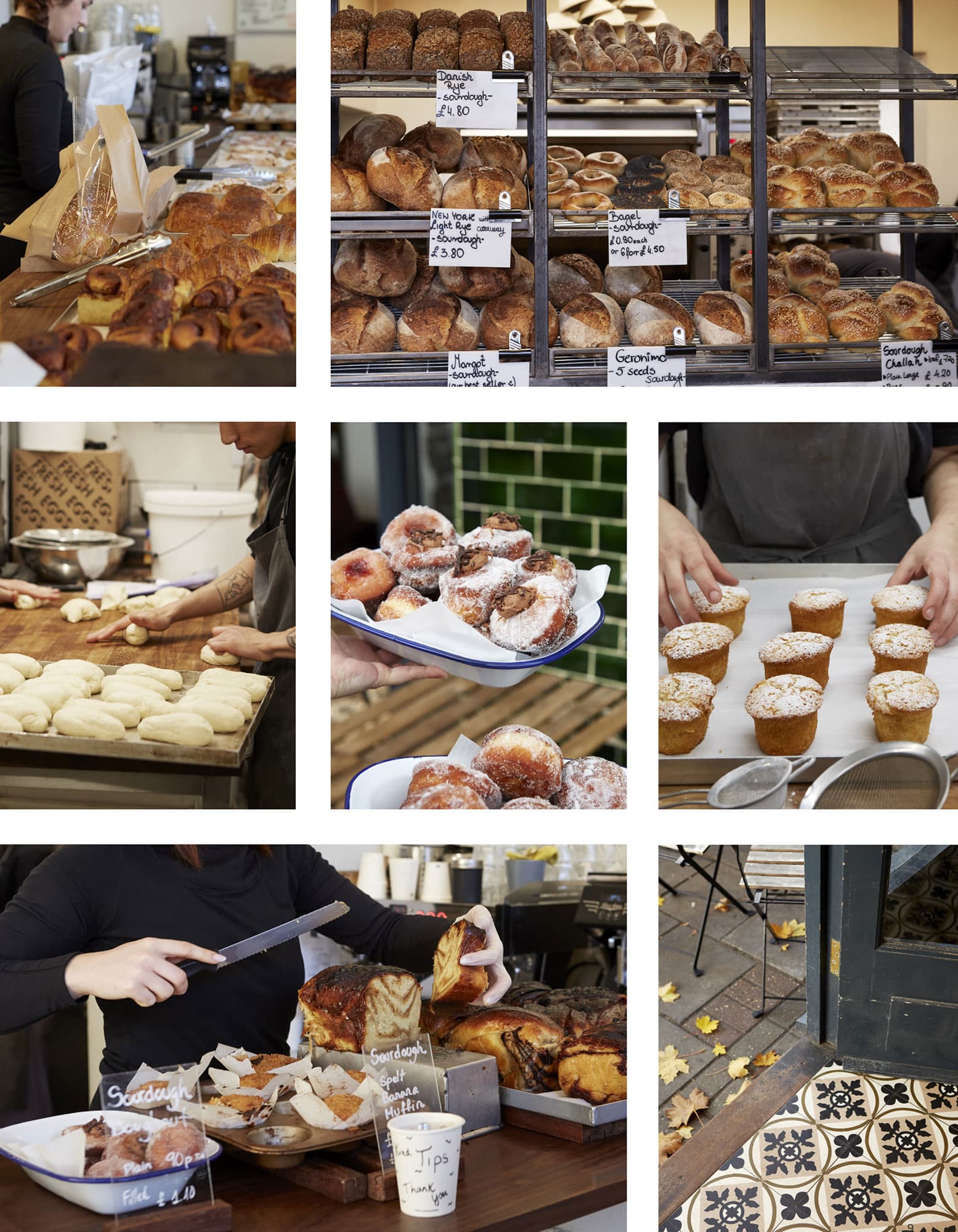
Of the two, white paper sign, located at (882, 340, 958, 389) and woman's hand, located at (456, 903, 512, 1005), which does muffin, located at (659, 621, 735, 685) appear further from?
white paper sign, located at (882, 340, 958, 389)

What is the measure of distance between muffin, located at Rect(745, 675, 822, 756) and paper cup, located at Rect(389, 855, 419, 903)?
189cm

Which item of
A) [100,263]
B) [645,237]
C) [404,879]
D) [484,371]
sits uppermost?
[645,237]

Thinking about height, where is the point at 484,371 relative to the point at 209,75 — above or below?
below

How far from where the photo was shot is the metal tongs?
164cm

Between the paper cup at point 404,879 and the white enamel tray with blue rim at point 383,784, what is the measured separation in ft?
5.95

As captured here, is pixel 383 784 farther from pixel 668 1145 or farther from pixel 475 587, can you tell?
pixel 668 1145

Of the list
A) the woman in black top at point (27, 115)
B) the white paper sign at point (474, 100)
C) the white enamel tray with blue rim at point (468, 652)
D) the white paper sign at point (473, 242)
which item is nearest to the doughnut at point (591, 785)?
Result: the white enamel tray with blue rim at point (468, 652)

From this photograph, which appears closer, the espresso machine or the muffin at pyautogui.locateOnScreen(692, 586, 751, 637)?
the muffin at pyautogui.locateOnScreen(692, 586, 751, 637)

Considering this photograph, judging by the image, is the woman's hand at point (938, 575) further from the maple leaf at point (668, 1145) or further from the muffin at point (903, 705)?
the maple leaf at point (668, 1145)

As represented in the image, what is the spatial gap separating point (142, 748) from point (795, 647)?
2.67 feet

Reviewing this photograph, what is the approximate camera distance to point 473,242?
186cm

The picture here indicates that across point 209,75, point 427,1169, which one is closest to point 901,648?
point 427,1169

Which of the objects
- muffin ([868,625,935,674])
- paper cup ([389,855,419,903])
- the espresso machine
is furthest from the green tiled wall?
the espresso machine

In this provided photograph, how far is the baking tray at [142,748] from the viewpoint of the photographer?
→ 1.34 metres
